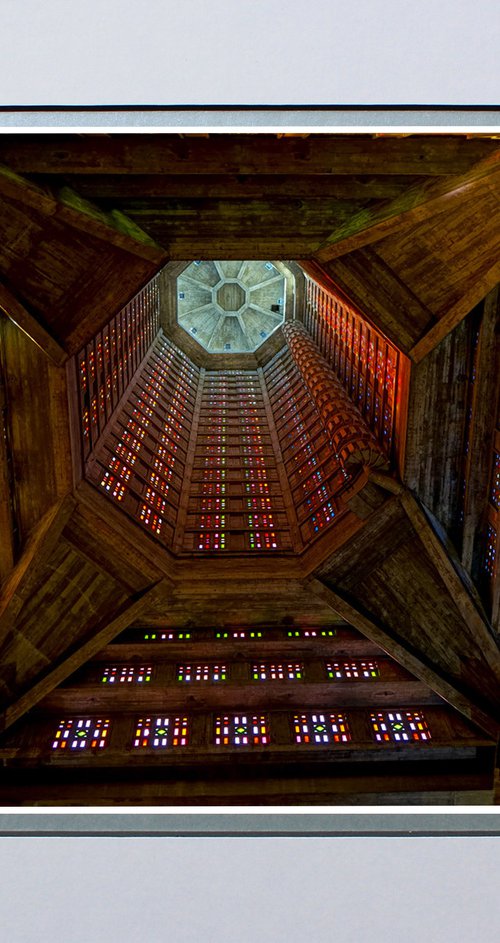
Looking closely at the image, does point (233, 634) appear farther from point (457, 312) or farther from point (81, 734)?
point (457, 312)

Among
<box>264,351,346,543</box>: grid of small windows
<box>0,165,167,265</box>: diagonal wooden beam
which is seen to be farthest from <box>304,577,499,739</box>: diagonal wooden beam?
<box>0,165,167,265</box>: diagonal wooden beam

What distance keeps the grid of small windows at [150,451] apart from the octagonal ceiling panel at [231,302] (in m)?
13.2

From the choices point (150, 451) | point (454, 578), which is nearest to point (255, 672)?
point (454, 578)

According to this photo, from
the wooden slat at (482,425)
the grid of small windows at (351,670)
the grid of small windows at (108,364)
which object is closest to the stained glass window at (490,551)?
the wooden slat at (482,425)

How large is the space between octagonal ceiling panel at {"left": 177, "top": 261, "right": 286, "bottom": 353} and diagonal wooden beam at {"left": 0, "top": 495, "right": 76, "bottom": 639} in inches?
1313

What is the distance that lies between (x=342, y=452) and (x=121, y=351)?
12.2 m

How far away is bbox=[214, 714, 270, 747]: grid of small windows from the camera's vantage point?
54.0ft

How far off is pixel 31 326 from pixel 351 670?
13.9 meters

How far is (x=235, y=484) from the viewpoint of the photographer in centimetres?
2461

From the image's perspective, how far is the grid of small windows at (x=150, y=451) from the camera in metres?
19.1

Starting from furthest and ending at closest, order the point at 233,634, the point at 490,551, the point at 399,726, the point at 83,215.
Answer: the point at 233,634, the point at 399,726, the point at 490,551, the point at 83,215

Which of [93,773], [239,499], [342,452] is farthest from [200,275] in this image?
[93,773]

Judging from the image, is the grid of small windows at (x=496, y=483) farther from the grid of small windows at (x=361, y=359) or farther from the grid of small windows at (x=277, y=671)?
the grid of small windows at (x=277, y=671)

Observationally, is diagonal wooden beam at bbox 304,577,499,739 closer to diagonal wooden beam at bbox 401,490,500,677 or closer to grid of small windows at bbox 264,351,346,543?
diagonal wooden beam at bbox 401,490,500,677
